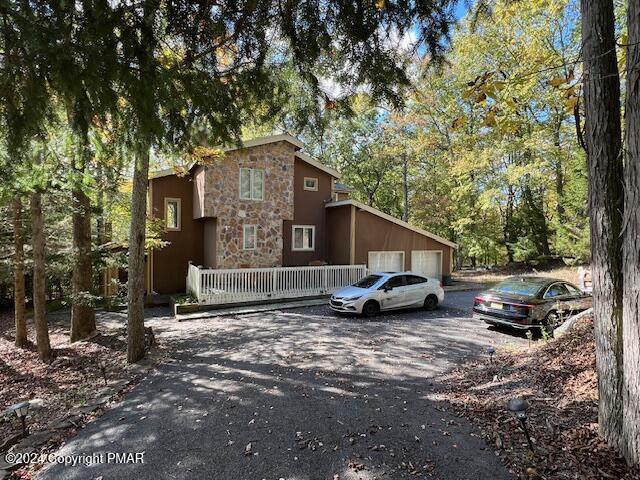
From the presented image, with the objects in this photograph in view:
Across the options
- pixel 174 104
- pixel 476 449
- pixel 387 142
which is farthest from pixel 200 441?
pixel 387 142

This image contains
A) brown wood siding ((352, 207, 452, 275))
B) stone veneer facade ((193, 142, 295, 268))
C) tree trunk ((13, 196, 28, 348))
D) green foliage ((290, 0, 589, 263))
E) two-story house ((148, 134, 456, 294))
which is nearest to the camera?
tree trunk ((13, 196, 28, 348))

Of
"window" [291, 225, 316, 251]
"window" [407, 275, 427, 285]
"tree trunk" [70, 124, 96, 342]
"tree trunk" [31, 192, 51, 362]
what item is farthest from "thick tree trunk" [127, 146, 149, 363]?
"window" [291, 225, 316, 251]

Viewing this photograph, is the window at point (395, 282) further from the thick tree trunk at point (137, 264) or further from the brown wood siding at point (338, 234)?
the thick tree trunk at point (137, 264)

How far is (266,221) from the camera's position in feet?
52.7

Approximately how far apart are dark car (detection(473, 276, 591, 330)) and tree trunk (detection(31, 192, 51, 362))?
1144 centimetres

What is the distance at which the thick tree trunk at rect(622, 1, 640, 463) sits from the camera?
2863mm

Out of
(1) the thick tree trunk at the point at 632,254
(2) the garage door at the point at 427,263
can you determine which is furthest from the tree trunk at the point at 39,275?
(2) the garage door at the point at 427,263

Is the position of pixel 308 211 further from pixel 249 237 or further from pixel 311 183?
pixel 249 237

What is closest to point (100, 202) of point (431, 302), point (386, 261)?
point (431, 302)

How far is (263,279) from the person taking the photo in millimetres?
14211

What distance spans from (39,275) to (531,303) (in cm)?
1226

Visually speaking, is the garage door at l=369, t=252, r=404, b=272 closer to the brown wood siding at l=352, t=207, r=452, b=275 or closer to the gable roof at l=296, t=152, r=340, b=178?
the brown wood siding at l=352, t=207, r=452, b=275

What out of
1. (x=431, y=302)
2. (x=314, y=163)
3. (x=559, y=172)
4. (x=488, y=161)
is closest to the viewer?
(x=431, y=302)

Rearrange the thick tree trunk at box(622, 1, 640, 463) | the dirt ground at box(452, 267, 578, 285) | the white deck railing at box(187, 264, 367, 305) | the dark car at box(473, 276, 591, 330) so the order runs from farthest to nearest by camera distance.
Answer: the dirt ground at box(452, 267, 578, 285) → the white deck railing at box(187, 264, 367, 305) → the dark car at box(473, 276, 591, 330) → the thick tree trunk at box(622, 1, 640, 463)
